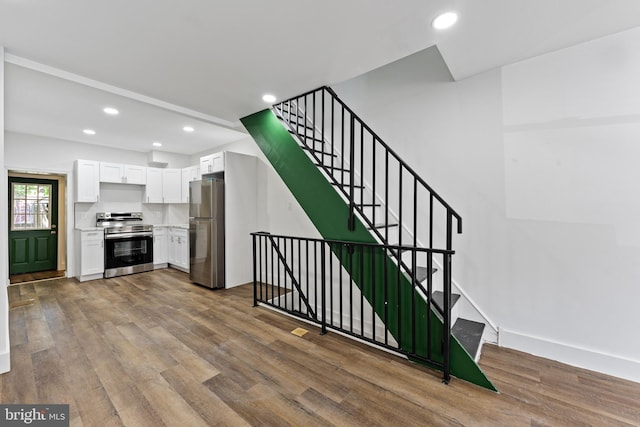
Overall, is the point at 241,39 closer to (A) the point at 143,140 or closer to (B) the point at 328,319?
(B) the point at 328,319

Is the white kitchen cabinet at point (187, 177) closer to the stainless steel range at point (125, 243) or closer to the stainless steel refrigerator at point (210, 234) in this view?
the stainless steel range at point (125, 243)

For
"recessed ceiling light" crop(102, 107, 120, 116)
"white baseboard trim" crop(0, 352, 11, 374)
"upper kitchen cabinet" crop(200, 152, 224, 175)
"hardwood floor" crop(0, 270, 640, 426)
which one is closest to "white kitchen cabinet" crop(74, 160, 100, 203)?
"recessed ceiling light" crop(102, 107, 120, 116)

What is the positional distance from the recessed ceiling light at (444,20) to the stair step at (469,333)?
8.19 feet

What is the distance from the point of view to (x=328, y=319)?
3311 mm

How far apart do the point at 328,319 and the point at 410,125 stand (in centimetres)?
249

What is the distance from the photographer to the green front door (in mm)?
5055

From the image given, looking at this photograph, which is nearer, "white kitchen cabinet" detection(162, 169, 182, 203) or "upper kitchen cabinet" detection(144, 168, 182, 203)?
"upper kitchen cabinet" detection(144, 168, 182, 203)

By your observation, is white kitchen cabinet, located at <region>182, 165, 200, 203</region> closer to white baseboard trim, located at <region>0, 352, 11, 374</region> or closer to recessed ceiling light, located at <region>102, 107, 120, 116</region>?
recessed ceiling light, located at <region>102, 107, 120, 116</region>

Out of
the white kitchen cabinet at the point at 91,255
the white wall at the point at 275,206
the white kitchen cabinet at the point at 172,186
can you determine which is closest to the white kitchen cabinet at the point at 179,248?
the white kitchen cabinet at the point at 172,186

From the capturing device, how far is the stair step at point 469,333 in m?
2.24

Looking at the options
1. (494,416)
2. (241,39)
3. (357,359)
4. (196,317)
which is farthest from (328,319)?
(241,39)

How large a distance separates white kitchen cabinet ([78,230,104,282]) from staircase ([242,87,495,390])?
12.0 ft

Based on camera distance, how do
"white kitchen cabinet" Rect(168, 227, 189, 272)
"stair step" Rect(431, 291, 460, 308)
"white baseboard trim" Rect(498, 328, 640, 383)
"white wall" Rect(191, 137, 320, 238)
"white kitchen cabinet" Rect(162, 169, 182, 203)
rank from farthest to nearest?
1. "white kitchen cabinet" Rect(162, 169, 182, 203)
2. "white kitchen cabinet" Rect(168, 227, 189, 272)
3. "white wall" Rect(191, 137, 320, 238)
4. "stair step" Rect(431, 291, 460, 308)
5. "white baseboard trim" Rect(498, 328, 640, 383)

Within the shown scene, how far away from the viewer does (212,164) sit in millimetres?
4656
